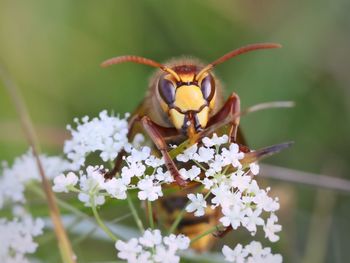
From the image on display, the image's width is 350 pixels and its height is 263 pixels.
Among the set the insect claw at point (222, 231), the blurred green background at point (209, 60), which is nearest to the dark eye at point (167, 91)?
the insect claw at point (222, 231)

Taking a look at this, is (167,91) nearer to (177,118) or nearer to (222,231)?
(177,118)

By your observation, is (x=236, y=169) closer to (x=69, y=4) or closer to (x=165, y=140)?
(x=165, y=140)

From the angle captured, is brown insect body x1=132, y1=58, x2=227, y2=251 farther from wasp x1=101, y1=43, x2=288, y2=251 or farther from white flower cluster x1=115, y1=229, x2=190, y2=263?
white flower cluster x1=115, y1=229, x2=190, y2=263

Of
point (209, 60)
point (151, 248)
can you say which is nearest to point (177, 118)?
point (151, 248)

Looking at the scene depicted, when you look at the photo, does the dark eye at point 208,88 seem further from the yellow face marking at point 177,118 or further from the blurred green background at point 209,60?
the blurred green background at point 209,60

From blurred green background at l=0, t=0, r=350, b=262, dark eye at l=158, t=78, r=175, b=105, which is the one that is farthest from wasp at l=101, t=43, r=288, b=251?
blurred green background at l=0, t=0, r=350, b=262

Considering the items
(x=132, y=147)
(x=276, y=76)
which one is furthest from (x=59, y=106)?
(x=132, y=147)
